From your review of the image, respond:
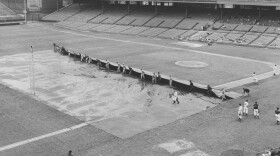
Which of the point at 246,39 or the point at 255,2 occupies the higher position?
the point at 255,2

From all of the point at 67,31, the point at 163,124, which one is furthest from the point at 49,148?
the point at 67,31

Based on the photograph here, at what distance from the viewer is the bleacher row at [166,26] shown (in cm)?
6228

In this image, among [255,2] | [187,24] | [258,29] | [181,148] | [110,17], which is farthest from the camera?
[110,17]

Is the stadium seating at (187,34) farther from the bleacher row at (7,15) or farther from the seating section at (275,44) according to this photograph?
the bleacher row at (7,15)

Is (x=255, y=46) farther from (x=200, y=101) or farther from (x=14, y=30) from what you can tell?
(x=14, y=30)

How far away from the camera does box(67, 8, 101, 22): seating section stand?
9171 centimetres

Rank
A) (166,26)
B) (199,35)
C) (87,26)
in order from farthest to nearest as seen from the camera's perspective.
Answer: (87,26), (166,26), (199,35)

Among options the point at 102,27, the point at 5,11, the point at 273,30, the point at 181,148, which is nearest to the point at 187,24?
the point at 273,30

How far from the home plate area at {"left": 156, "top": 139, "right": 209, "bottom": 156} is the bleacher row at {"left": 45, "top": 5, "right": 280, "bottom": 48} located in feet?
131

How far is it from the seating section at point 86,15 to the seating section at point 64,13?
2675 mm

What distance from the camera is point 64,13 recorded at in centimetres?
9931

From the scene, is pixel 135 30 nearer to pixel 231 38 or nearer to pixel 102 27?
pixel 102 27

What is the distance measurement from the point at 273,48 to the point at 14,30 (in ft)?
186

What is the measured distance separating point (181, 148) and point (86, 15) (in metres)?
77.0
